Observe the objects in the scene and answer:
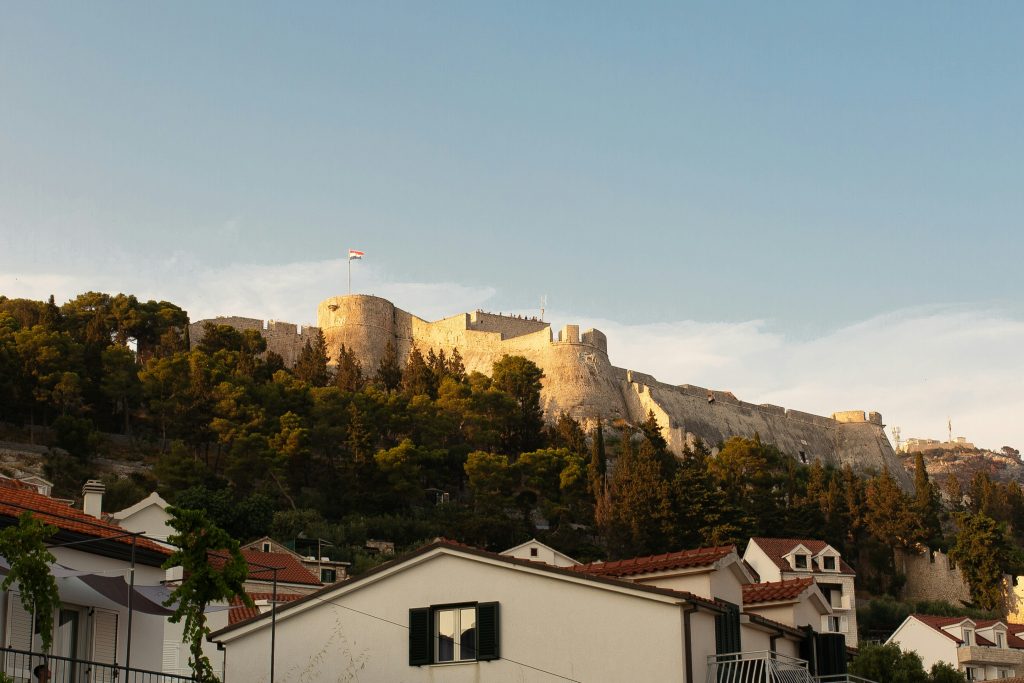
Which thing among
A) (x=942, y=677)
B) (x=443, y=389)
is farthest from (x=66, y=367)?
(x=942, y=677)

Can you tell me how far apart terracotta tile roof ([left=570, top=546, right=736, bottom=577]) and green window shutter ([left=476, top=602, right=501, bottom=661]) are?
1410 millimetres

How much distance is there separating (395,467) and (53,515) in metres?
56.0

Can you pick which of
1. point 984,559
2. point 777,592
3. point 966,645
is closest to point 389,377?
point 984,559

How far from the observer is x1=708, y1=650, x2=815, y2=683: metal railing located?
20.2 m

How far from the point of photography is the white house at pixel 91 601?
61.0ft

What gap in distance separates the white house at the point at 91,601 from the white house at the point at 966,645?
1730 inches

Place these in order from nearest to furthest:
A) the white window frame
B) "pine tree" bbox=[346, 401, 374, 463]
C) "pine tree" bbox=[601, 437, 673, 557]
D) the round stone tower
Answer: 1. the white window frame
2. "pine tree" bbox=[601, 437, 673, 557]
3. "pine tree" bbox=[346, 401, 374, 463]
4. the round stone tower

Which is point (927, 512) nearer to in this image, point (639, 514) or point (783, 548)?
point (783, 548)

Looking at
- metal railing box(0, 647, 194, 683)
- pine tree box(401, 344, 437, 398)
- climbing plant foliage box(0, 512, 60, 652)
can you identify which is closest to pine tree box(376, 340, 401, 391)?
pine tree box(401, 344, 437, 398)

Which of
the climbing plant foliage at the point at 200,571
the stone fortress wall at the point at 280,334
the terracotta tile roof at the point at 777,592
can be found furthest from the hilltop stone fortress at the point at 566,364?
the climbing plant foliage at the point at 200,571

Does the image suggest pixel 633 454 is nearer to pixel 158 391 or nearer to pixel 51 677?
pixel 158 391

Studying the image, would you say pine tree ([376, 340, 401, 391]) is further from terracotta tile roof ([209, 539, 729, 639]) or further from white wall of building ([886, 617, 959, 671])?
terracotta tile roof ([209, 539, 729, 639])

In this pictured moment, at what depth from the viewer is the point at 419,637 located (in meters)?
21.0

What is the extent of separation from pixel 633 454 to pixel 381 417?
1488 cm
